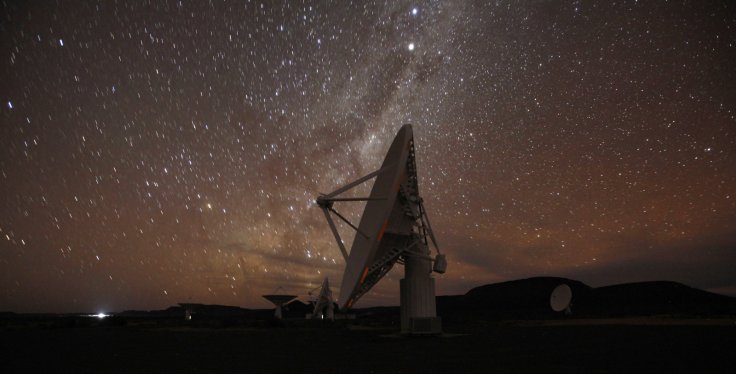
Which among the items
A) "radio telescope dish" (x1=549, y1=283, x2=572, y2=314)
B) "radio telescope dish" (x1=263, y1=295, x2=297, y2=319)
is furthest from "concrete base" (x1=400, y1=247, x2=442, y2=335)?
"radio telescope dish" (x1=263, y1=295, x2=297, y2=319)

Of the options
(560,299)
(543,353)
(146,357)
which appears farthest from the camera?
(560,299)

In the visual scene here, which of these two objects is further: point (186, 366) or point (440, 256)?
point (440, 256)

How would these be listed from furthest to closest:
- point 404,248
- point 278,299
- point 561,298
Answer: point 278,299
point 561,298
point 404,248

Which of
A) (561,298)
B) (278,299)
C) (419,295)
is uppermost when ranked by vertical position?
(278,299)

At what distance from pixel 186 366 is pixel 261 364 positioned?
1796 mm

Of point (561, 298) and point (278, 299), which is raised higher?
point (278, 299)

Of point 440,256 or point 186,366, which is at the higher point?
point 440,256

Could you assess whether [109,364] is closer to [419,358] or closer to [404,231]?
[419,358]

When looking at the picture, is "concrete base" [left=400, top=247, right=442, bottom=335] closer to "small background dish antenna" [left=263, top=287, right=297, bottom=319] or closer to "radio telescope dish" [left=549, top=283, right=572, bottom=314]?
"radio telescope dish" [left=549, top=283, right=572, bottom=314]

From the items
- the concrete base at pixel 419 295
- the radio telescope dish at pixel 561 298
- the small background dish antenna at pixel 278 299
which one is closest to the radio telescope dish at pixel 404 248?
the concrete base at pixel 419 295

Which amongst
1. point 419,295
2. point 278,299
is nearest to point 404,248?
point 419,295

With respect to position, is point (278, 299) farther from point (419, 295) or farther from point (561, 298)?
point (419, 295)

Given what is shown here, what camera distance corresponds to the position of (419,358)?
487 inches

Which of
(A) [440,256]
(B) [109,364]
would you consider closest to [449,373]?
(B) [109,364]
